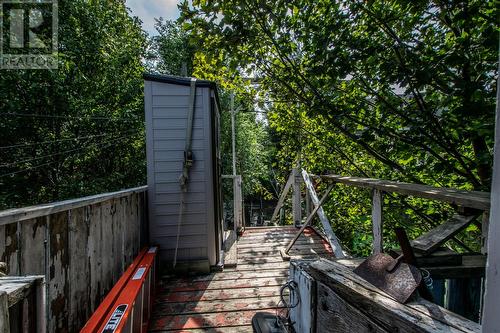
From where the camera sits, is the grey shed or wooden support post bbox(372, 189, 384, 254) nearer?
wooden support post bbox(372, 189, 384, 254)

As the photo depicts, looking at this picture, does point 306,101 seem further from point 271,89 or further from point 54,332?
point 54,332

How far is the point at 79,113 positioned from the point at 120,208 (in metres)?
6.43

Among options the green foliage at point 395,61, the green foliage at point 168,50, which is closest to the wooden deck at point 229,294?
the green foliage at point 395,61

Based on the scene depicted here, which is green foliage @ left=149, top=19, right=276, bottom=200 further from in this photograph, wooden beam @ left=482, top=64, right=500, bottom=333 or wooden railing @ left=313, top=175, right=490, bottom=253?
wooden beam @ left=482, top=64, right=500, bottom=333

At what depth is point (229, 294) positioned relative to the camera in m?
2.36

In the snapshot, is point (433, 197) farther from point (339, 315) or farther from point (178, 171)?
point (178, 171)

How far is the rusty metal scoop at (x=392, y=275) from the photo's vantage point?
718mm

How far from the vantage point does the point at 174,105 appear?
283cm

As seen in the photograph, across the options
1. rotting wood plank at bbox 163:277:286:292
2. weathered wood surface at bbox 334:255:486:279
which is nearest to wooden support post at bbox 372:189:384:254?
weathered wood surface at bbox 334:255:486:279

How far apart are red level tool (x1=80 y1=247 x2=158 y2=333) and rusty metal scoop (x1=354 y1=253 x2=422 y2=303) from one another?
109 centimetres

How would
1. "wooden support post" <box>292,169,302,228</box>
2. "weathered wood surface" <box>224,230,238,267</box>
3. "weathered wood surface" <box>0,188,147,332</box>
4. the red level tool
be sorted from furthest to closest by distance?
"wooden support post" <box>292,169,302,228</box>, "weathered wood surface" <box>224,230,238,267</box>, the red level tool, "weathered wood surface" <box>0,188,147,332</box>

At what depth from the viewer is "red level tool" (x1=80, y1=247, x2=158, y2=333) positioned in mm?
1207

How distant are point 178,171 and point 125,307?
1667 mm

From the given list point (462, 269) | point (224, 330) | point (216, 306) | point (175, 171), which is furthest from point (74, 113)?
point (462, 269)
